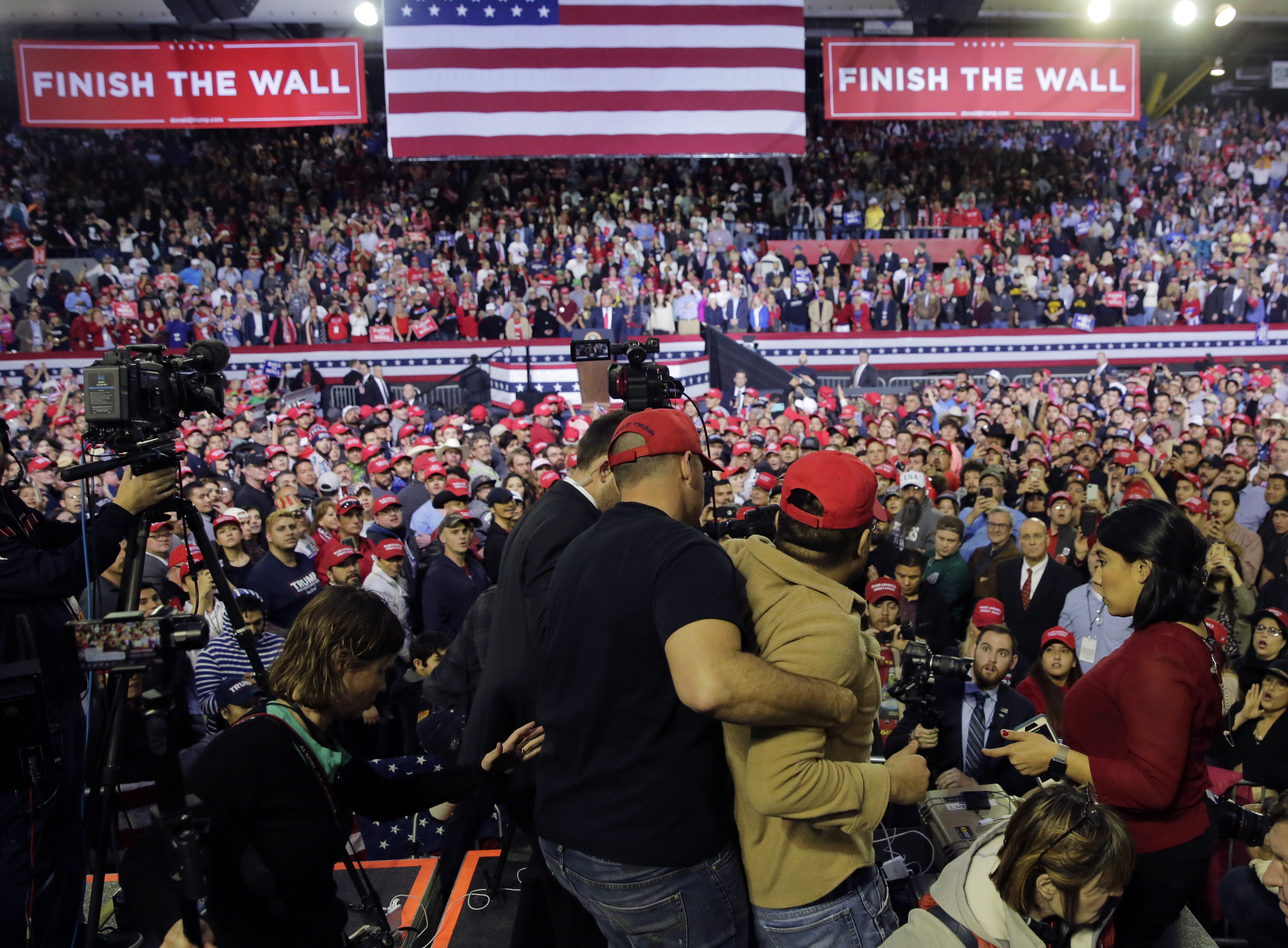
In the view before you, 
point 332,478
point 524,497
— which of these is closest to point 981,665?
point 524,497

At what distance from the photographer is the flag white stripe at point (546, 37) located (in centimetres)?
1764

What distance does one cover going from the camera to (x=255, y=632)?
15.6 ft

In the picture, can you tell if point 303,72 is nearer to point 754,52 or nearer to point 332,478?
point 754,52

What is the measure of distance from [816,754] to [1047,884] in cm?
95

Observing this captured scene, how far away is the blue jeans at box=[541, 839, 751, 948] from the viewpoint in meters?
1.88

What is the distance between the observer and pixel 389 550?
5.93 m

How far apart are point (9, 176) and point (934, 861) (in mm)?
25152

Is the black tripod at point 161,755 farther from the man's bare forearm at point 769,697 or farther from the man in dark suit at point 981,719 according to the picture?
the man in dark suit at point 981,719

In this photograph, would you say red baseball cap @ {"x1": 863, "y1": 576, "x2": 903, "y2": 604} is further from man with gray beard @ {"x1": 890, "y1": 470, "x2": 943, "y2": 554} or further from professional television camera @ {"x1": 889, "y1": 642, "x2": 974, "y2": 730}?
professional television camera @ {"x1": 889, "y1": 642, "x2": 974, "y2": 730}

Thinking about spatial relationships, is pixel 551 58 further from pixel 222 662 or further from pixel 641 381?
pixel 641 381

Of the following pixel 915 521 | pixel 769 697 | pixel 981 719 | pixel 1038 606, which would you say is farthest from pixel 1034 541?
pixel 769 697

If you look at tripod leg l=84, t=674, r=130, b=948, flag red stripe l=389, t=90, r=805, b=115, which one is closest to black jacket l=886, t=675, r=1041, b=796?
tripod leg l=84, t=674, r=130, b=948

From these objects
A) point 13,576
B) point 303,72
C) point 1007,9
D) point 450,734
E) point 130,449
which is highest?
point 1007,9

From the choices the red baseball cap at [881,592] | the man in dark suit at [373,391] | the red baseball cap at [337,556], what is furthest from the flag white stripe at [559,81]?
the red baseball cap at [881,592]
